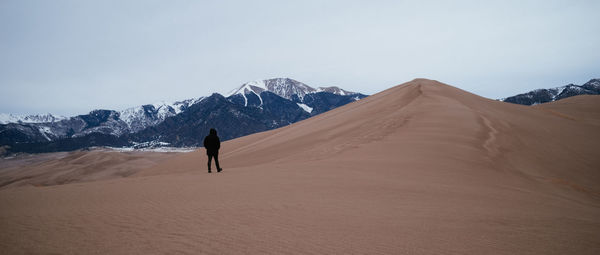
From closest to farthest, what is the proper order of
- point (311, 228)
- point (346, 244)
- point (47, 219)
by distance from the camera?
point (346, 244) → point (311, 228) → point (47, 219)

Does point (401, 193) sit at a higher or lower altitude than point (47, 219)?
lower

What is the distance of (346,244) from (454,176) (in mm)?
→ 5488

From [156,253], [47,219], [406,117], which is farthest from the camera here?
[406,117]

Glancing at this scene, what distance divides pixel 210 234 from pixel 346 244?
137 centimetres

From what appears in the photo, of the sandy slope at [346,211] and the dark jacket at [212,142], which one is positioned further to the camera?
the dark jacket at [212,142]

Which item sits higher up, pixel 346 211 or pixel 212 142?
pixel 212 142

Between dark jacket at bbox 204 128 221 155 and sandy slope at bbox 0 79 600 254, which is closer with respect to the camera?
sandy slope at bbox 0 79 600 254

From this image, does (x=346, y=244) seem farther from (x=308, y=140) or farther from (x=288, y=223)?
(x=308, y=140)

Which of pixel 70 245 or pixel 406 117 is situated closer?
pixel 70 245

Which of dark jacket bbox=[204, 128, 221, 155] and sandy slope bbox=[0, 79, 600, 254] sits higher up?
dark jacket bbox=[204, 128, 221, 155]

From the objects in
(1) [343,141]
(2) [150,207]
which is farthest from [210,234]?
(1) [343,141]

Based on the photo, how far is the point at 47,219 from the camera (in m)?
4.02

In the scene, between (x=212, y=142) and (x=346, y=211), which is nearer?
(x=346, y=211)

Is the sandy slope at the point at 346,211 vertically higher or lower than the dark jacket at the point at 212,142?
lower
